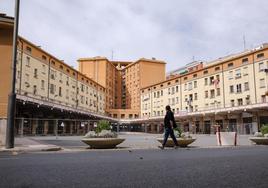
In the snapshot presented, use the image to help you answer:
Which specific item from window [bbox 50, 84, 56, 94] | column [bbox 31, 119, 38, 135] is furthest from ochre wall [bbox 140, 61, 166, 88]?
column [bbox 31, 119, 38, 135]

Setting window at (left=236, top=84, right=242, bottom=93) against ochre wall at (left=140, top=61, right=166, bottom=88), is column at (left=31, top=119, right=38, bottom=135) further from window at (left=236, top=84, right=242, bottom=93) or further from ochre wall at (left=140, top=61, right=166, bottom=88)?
ochre wall at (left=140, top=61, right=166, bottom=88)

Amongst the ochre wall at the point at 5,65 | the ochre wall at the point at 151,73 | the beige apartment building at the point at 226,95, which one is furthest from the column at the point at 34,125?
the ochre wall at the point at 151,73

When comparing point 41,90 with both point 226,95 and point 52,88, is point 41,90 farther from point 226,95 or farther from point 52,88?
point 226,95

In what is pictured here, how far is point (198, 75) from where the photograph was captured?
62.7 metres

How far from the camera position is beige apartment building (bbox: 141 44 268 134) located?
46.0m

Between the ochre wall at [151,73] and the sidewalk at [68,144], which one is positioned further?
the ochre wall at [151,73]

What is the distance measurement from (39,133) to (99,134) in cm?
1954

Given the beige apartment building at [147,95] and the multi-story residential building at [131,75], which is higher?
the multi-story residential building at [131,75]

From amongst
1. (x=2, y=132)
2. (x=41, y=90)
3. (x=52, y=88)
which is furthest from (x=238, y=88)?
(x=2, y=132)

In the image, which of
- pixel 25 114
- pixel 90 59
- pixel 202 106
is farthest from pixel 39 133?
pixel 90 59

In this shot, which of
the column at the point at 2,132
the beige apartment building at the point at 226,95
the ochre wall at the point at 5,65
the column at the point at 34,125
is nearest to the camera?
the column at the point at 2,132

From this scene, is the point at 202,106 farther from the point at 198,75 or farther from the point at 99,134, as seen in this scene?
the point at 99,134

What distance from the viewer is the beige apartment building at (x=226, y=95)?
1812 inches

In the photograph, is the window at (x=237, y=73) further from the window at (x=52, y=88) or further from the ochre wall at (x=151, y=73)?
the ochre wall at (x=151, y=73)
